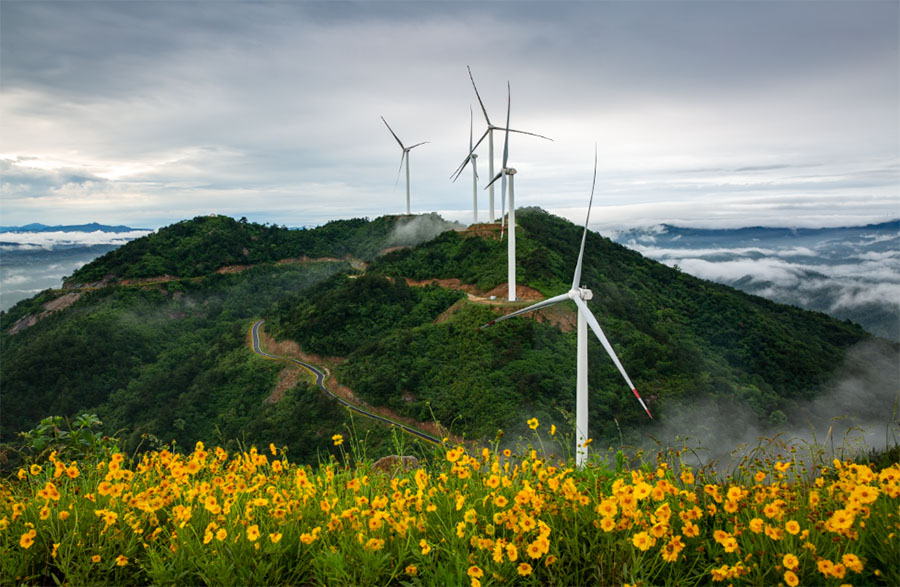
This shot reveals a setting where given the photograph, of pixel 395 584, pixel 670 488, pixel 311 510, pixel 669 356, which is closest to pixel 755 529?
pixel 670 488

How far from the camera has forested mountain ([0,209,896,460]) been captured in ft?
138

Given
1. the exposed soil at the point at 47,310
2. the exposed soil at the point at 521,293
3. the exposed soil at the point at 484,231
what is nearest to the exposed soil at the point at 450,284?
the exposed soil at the point at 521,293

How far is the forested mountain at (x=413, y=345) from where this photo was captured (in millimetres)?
42062

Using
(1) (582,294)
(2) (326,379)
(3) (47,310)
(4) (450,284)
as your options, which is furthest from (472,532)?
(3) (47,310)

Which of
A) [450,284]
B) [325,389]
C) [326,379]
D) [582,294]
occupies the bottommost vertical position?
[325,389]

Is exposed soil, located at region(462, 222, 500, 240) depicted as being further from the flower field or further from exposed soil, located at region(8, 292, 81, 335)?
exposed soil, located at region(8, 292, 81, 335)

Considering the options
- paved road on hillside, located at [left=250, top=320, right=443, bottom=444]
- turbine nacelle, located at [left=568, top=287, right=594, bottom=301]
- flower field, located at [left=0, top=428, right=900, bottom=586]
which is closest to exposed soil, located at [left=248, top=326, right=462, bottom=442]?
paved road on hillside, located at [left=250, top=320, right=443, bottom=444]

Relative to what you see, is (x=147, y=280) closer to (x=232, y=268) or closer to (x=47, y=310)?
(x=232, y=268)

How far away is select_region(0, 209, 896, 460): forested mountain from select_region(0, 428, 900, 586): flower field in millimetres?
21263

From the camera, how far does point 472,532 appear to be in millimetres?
4535

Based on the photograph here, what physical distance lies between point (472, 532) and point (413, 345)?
4449 centimetres

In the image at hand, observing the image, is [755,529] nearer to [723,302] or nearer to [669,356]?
[669,356]

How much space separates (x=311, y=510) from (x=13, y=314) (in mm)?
114635

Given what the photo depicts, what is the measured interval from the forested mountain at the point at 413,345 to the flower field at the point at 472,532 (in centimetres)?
2126
